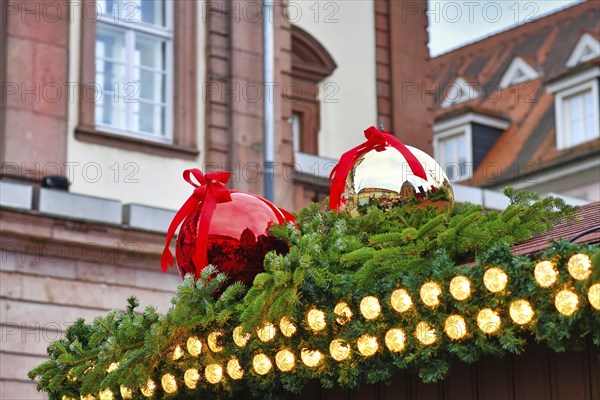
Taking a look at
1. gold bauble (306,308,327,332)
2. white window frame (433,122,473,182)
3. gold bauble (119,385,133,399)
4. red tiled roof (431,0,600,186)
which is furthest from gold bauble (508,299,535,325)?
white window frame (433,122,473,182)

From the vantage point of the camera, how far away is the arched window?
21891 mm

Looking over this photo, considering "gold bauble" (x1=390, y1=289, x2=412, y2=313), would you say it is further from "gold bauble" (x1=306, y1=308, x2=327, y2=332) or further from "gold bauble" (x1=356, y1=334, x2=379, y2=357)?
"gold bauble" (x1=306, y1=308, x2=327, y2=332)

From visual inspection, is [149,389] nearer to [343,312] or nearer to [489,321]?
[343,312]

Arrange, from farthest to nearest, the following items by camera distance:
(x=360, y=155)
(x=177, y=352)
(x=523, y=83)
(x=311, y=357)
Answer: (x=523, y=83) < (x=360, y=155) < (x=177, y=352) < (x=311, y=357)

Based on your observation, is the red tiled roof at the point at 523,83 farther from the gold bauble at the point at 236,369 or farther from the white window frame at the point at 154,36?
the gold bauble at the point at 236,369

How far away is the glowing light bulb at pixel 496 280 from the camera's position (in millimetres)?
5508

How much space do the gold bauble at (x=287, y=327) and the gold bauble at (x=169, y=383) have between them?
0.76 meters

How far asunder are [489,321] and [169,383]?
66.3 inches

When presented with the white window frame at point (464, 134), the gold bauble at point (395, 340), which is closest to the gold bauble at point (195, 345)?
the gold bauble at point (395, 340)

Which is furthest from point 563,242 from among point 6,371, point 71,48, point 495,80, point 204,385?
point 495,80

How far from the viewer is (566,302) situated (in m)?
5.30

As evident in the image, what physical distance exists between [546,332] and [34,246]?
12.1 meters

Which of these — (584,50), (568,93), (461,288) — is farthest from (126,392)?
(584,50)

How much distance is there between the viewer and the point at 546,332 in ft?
17.6
